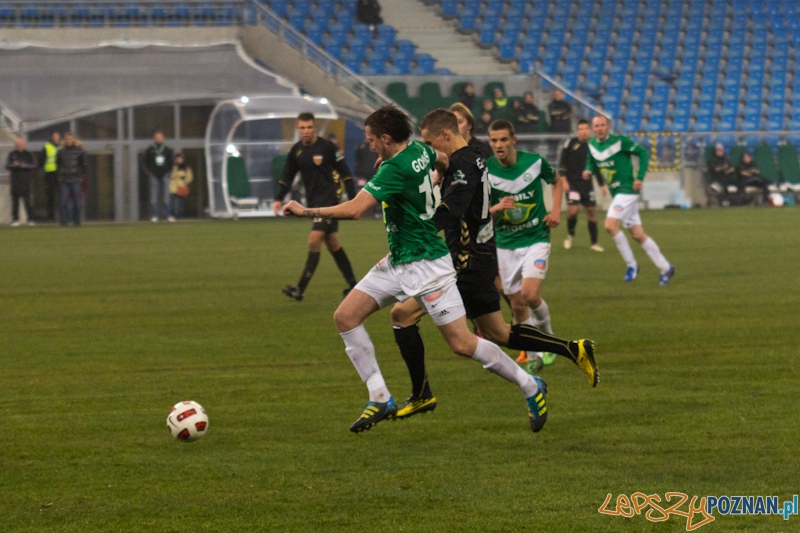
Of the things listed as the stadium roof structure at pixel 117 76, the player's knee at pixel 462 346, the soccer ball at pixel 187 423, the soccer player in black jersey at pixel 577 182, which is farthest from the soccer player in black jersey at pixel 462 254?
the stadium roof structure at pixel 117 76

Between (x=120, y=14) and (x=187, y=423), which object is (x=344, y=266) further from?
(x=120, y=14)

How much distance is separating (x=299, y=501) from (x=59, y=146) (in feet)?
80.4

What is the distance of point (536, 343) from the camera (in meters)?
7.22

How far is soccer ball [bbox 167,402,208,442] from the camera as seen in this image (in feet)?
20.5

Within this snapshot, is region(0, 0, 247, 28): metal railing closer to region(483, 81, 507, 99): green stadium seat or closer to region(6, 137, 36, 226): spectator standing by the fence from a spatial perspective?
region(6, 137, 36, 226): spectator standing by the fence

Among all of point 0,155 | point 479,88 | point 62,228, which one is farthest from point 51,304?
point 479,88

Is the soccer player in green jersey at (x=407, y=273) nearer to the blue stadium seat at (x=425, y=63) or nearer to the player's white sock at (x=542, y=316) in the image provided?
the player's white sock at (x=542, y=316)

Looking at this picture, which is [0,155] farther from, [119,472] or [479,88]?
[119,472]

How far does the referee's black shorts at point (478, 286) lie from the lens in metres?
6.86

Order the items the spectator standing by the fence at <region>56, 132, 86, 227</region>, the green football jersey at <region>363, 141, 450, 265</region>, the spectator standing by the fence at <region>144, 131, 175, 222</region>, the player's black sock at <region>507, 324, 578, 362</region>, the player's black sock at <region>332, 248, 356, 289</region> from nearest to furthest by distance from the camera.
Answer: the green football jersey at <region>363, 141, 450, 265</region> < the player's black sock at <region>507, 324, 578, 362</region> < the player's black sock at <region>332, 248, 356, 289</region> < the spectator standing by the fence at <region>56, 132, 86, 227</region> < the spectator standing by the fence at <region>144, 131, 175, 222</region>

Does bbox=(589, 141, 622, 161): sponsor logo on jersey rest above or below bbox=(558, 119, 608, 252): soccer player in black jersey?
above

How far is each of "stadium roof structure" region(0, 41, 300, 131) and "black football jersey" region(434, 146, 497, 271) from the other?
24.4m

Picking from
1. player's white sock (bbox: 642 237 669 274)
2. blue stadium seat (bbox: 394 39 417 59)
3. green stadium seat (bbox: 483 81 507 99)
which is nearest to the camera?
player's white sock (bbox: 642 237 669 274)

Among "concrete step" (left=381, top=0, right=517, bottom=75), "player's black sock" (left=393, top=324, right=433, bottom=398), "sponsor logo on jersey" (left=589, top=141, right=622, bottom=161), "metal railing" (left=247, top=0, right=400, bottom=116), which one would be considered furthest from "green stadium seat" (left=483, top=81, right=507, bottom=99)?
"player's black sock" (left=393, top=324, right=433, bottom=398)
